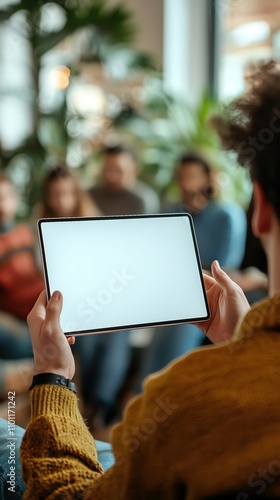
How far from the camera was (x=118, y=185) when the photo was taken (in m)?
2.84

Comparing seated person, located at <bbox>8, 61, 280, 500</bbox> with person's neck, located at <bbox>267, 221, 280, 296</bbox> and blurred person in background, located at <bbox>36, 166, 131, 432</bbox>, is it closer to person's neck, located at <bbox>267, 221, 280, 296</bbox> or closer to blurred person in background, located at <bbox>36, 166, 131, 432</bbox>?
person's neck, located at <bbox>267, 221, 280, 296</bbox>

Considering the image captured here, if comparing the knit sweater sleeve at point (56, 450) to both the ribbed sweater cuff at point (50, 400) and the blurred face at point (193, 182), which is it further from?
the blurred face at point (193, 182)

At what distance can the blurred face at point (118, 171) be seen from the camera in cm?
285

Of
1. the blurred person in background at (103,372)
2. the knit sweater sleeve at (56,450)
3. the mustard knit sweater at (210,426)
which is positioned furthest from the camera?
the blurred person in background at (103,372)

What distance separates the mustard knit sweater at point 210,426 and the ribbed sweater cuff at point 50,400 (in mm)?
108

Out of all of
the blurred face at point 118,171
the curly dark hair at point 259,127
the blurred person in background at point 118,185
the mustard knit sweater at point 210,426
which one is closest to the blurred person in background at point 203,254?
the blurred person in background at point 118,185

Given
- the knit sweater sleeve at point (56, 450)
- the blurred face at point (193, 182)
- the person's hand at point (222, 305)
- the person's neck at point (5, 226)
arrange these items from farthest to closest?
the blurred face at point (193, 182) < the person's neck at point (5, 226) < the person's hand at point (222, 305) < the knit sweater sleeve at point (56, 450)

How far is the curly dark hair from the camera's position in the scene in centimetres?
64

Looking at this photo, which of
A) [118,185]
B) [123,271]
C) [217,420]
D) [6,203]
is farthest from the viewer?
[118,185]

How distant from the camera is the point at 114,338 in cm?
220

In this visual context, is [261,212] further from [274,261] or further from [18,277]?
[18,277]

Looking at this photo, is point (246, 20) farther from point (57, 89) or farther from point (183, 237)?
point (183, 237)

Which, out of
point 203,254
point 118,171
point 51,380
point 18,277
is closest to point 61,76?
point 118,171

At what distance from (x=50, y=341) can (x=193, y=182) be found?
1.83 m
